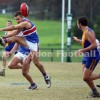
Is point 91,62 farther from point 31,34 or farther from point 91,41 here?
point 31,34

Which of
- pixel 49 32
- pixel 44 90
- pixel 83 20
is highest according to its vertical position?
pixel 83 20

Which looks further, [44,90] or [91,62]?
[44,90]

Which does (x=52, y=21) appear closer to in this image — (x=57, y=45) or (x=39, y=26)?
(x=39, y=26)

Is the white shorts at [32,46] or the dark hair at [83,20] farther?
the white shorts at [32,46]

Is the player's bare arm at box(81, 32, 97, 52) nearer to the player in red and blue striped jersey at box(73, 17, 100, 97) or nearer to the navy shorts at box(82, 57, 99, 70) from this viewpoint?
the player in red and blue striped jersey at box(73, 17, 100, 97)

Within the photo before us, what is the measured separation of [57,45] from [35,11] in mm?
16192

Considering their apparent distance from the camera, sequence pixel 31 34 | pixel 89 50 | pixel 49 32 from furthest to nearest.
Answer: pixel 49 32, pixel 31 34, pixel 89 50

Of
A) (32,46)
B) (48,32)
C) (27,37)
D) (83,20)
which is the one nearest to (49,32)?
(48,32)

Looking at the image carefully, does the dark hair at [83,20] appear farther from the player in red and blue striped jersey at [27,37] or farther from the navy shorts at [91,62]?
the player in red and blue striped jersey at [27,37]

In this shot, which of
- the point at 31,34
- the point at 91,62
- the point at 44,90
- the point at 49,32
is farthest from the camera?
the point at 49,32

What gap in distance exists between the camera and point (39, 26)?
63.4 metres

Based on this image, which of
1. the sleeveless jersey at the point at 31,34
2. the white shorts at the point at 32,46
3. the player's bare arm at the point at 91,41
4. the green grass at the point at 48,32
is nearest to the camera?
the player's bare arm at the point at 91,41

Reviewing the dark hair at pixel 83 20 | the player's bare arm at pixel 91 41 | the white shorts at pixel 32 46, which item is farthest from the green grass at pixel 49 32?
the player's bare arm at pixel 91 41

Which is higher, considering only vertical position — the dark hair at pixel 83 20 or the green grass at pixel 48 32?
the dark hair at pixel 83 20
